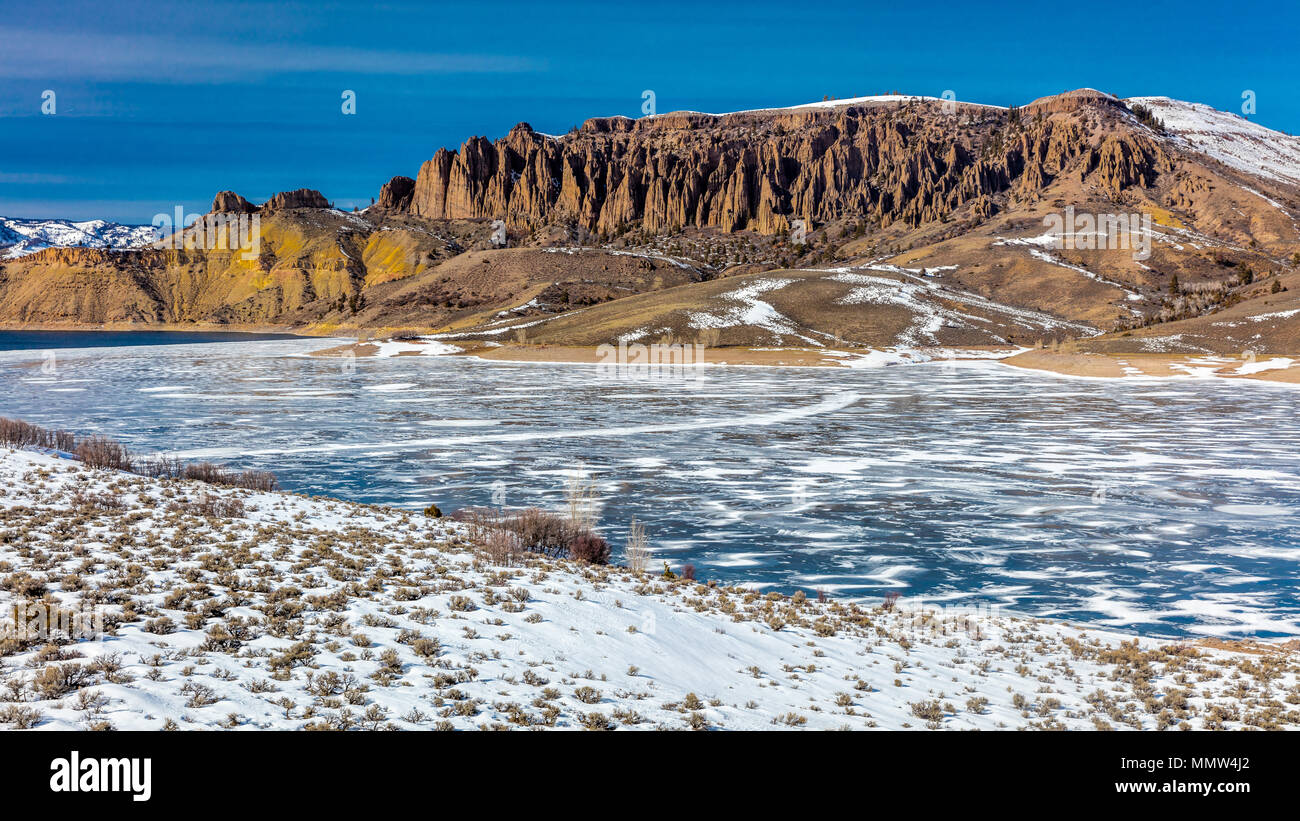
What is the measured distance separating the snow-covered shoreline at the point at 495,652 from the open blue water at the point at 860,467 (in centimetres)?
309

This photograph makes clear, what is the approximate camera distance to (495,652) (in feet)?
37.6

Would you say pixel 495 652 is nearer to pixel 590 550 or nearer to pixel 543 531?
pixel 590 550

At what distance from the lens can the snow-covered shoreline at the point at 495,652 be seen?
9367 mm

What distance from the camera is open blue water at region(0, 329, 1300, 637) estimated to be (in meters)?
18.7

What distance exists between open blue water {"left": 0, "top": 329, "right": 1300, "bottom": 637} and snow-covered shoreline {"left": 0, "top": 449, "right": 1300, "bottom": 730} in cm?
309

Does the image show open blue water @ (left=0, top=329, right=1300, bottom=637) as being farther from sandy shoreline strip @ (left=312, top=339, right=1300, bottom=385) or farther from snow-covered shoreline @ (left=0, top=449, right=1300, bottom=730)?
sandy shoreline strip @ (left=312, top=339, right=1300, bottom=385)

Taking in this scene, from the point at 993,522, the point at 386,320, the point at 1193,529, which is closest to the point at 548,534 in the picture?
the point at 993,522

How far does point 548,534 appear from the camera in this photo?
787 inches

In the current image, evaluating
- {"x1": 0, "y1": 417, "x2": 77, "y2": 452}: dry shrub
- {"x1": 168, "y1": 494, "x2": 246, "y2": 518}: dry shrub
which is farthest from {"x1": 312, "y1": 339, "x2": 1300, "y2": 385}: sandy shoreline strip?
{"x1": 168, "y1": 494, "x2": 246, "y2": 518}: dry shrub

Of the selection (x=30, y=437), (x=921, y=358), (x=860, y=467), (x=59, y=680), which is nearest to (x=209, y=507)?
(x=59, y=680)

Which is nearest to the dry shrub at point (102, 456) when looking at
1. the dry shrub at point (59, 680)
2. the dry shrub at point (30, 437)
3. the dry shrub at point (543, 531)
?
the dry shrub at point (30, 437)

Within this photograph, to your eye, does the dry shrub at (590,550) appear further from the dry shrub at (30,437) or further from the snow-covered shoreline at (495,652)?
the dry shrub at (30,437)
